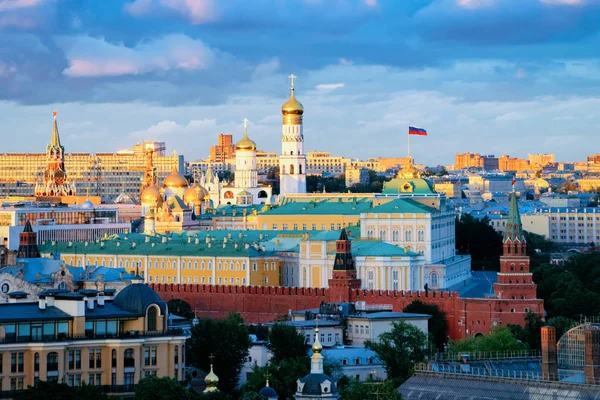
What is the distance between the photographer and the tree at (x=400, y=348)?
76.4 m

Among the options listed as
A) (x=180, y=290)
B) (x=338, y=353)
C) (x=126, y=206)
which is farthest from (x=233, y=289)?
(x=126, y=206)

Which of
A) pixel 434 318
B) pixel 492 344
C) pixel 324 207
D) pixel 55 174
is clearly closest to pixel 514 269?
pixel 434 318

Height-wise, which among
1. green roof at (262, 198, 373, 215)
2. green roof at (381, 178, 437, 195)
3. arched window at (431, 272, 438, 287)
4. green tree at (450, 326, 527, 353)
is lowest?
green tree at (450, 326, 527, 353)

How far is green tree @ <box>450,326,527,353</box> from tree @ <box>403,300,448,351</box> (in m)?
8.11

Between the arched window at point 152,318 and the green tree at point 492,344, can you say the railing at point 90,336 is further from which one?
the green tree at point 492,344

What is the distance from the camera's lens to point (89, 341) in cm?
6488

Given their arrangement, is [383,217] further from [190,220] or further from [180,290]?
[190,220]

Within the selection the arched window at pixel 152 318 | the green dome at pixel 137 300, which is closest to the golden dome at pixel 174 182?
the green dome at pixel 137 300

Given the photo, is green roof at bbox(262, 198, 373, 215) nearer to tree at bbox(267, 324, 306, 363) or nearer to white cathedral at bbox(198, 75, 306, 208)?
white cathedral at bbox(198, 75, 306, 208)

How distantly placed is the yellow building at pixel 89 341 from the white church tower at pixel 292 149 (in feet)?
265

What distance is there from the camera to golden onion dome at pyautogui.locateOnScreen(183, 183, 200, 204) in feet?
496

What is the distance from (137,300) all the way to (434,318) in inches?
1293

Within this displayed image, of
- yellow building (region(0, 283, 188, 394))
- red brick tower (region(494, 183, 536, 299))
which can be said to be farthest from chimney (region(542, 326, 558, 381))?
red brick tower (region(494, 183, 536, 299))

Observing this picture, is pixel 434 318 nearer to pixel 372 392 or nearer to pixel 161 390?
pixel 372 392
